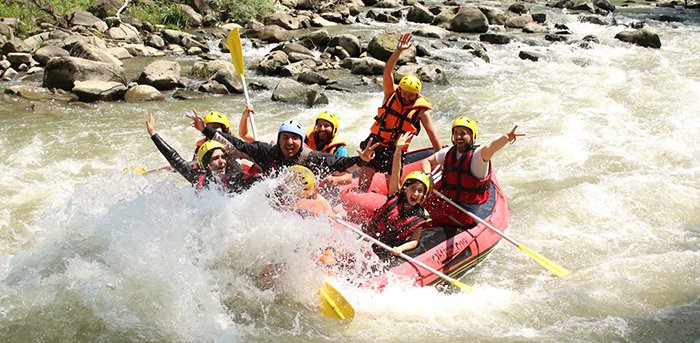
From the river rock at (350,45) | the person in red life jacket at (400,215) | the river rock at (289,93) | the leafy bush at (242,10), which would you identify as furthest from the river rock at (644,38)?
the person in red life jacket at (400,215)

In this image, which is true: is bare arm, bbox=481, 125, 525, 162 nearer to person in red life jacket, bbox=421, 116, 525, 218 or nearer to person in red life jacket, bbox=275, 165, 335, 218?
person in red life jacket, bbox=421, 116, 525, 218

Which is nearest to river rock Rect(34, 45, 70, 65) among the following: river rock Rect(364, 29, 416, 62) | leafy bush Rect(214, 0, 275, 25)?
river rock Rect(364, 29, 416, 62)

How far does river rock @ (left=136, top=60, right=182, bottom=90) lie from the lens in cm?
1124

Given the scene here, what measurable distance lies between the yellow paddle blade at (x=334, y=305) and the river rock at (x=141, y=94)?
748 cm

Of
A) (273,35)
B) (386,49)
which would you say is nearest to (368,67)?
(386,49)

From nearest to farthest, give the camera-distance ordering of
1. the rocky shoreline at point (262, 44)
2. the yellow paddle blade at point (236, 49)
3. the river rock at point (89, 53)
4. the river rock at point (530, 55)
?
the yellow paddle blade at point (236, 49)
the rocky shoreline at point (262, 44)
the river rock at point (89, 53)
the river rock at point (530, 55)

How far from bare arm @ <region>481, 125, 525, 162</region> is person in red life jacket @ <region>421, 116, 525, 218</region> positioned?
0.01m

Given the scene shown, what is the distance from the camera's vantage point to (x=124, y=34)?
14766 mm

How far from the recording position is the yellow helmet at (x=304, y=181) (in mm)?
4645

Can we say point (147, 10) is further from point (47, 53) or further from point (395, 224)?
point (395, 224)

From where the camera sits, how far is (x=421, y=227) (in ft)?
16.9

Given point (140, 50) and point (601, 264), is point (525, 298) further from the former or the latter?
point (140, 50)

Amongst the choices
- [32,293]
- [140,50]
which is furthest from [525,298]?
[140,50]

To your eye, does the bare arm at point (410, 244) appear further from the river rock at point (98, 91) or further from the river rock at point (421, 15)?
the river rock at point (421, 15)
